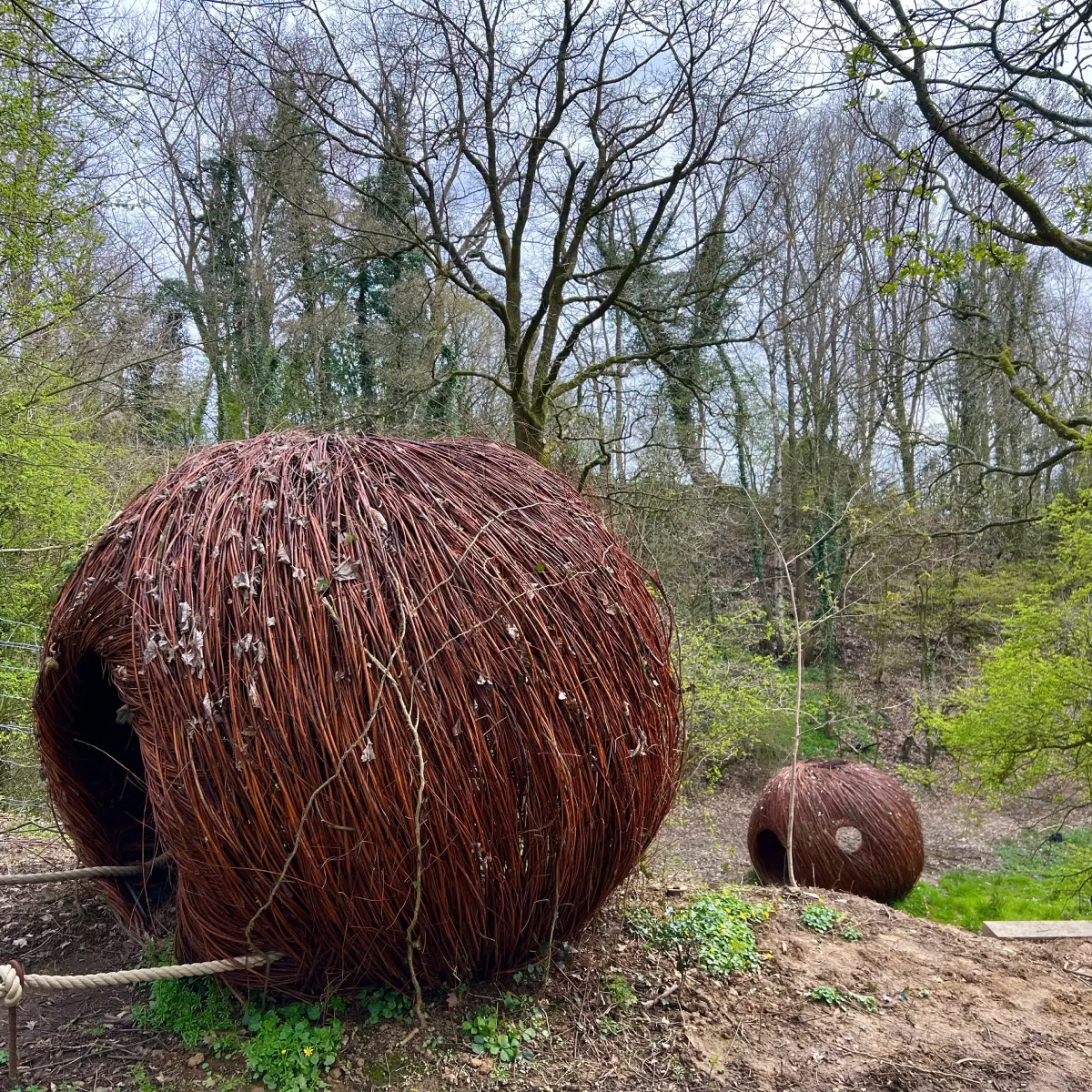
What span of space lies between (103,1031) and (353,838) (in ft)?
3.87

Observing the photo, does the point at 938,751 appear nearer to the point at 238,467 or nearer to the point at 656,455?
the point at 656,455

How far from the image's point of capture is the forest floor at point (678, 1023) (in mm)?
2178

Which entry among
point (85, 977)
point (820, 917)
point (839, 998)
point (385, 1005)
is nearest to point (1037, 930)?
point (820, 917)

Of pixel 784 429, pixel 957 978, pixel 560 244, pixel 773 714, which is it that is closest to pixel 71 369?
pixel 560 244

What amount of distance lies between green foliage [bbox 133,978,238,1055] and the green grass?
24.7 feet

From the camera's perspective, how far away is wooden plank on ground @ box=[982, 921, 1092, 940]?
4.41 meters

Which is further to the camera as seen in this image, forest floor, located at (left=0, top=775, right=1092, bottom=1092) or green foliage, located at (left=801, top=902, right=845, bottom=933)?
green foliage, located at (left=801, top=902, right=845, bottom=933)

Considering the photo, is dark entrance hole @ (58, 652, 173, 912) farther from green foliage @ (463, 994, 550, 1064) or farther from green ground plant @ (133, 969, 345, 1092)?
green foliage @ (463, 994, 550, 1064)

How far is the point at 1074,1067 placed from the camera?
2518 millimetres

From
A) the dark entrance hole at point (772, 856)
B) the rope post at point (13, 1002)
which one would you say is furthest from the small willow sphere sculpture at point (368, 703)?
the dark entrance hole at point (772, 856)

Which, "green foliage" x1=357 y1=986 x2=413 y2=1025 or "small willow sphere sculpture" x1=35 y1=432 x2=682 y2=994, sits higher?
"small willow sphere sculpture" x1=35 y1=432 x2=682 y2=994

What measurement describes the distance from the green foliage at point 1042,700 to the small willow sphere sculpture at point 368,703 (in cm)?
628

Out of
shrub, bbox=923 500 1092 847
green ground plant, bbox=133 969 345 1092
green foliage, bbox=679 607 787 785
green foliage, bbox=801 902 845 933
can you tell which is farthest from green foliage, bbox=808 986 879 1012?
shrub, bbox=923 500 1092 847

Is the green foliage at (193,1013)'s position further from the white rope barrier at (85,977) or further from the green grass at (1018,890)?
the green grass at (1018,890)
